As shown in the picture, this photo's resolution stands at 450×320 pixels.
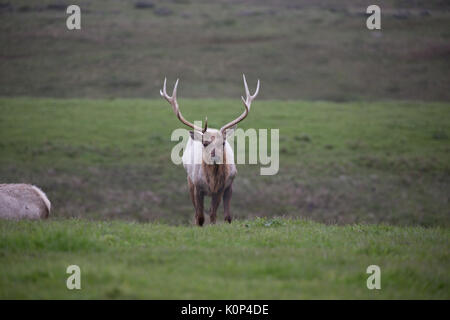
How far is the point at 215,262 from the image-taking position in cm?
790

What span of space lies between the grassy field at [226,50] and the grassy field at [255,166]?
8839 millimetres

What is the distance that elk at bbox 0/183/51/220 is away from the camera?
36.6 feet

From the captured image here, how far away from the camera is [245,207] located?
77.2 feet

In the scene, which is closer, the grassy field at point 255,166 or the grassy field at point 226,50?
the grassy field at point 255,166

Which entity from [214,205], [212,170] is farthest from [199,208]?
Result: [212,170]

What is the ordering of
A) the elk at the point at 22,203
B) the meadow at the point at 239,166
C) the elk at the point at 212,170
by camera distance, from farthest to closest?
1. the elk at the point at 212,170
2. the elk at the point at 22,203
3. the meadow at the point at 239,166

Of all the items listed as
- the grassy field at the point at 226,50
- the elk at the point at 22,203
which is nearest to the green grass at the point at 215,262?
the elk at the point at 22,203

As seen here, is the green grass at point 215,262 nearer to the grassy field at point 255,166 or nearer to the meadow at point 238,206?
the meadow at point 238,206

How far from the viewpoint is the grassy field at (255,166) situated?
23203 mm

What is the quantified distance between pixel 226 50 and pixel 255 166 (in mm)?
28406

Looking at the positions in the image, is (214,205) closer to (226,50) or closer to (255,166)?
(255,166)

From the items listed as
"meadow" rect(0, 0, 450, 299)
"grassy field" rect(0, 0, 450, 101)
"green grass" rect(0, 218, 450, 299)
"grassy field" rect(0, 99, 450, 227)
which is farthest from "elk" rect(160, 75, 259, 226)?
"grassy field" rect(0, 0, 450, 101)
